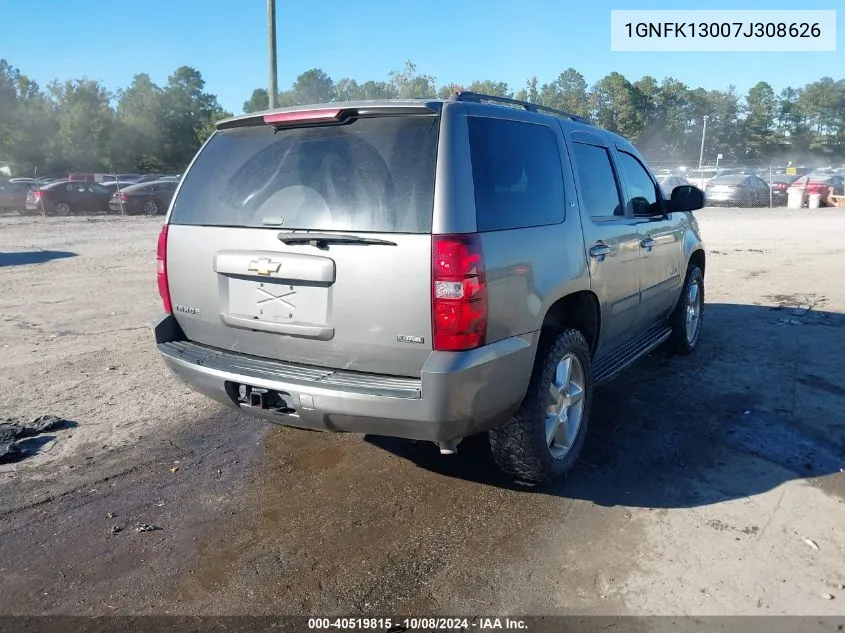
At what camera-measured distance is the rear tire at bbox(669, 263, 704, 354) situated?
5859mm

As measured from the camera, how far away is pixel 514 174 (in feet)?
10.9

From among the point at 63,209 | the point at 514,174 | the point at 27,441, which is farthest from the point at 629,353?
the point at 63,209

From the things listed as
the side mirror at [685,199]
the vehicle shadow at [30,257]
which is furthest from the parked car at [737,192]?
the side mirror at [685,199]

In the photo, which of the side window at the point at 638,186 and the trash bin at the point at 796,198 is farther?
the trash bin at the point at 796,198

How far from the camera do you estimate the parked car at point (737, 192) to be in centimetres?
2784

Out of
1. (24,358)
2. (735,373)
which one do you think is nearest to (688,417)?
(735,373)

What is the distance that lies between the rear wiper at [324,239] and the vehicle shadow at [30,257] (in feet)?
35.4

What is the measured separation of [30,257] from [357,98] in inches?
1622

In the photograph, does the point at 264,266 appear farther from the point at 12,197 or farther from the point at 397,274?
the point at 12,197

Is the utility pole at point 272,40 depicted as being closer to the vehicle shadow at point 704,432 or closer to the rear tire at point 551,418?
the vehicle shadow at point 704,432

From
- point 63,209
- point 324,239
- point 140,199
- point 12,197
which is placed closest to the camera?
point 324,239

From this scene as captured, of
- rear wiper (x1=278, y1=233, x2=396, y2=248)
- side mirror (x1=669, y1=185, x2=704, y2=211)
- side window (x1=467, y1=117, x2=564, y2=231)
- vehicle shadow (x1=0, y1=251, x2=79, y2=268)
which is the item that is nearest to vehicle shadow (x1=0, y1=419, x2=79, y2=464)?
rear wiper (x1=278, y1=233, x2=396, y2=248)

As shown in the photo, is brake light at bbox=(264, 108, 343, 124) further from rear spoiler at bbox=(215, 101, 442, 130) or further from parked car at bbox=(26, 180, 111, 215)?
parked car at bbox=(26, 180, 111, 215)

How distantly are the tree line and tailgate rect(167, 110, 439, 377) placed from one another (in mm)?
41850
